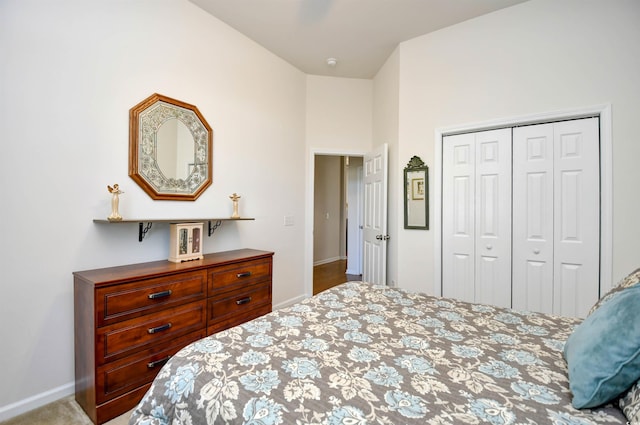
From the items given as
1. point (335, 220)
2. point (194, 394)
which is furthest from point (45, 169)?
point (335, 220)

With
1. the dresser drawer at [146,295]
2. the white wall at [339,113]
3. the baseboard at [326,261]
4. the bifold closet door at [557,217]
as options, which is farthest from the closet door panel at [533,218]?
the baseboard at [326,261]

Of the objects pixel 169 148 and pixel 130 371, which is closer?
pixel 130 371

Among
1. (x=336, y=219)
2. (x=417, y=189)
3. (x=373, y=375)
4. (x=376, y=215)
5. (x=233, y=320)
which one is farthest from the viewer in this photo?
(x=336, y=219)

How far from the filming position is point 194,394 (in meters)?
0.94

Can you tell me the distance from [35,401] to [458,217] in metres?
3.54

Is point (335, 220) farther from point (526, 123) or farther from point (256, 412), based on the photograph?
point (256, 412)

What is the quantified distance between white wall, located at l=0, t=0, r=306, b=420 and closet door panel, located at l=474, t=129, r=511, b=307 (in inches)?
100

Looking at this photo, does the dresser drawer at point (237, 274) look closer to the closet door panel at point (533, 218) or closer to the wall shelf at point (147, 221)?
the wall shelf at point (147, 221)

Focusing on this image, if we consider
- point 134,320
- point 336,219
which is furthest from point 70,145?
point 336,219

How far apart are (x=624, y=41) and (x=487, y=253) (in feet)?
6.31

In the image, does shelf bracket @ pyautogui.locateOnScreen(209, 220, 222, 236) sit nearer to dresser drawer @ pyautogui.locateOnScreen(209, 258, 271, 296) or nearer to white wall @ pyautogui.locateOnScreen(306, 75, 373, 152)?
dresser drawer @ pyautogui.locateOnScreen(209, 258, 271, 296)

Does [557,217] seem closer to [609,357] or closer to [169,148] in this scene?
[609,357]

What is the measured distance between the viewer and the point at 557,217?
252 centimetres

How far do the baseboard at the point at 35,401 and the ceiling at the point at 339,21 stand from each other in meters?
3.16
